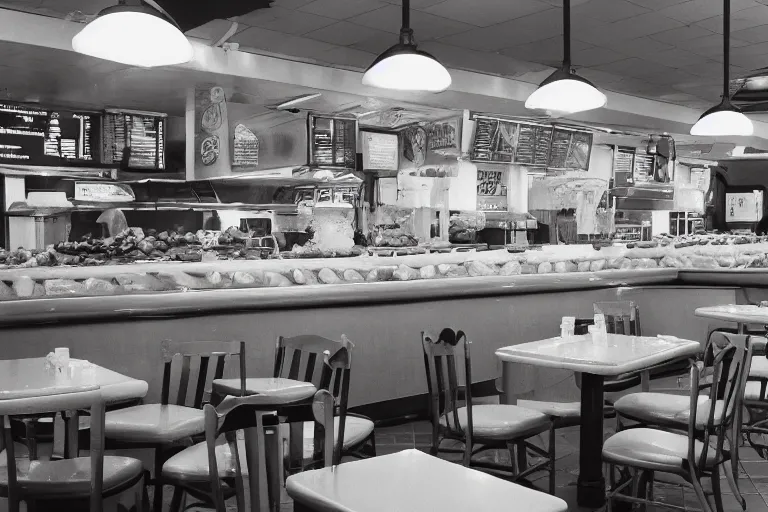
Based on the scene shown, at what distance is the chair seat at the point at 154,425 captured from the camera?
309 centimetres

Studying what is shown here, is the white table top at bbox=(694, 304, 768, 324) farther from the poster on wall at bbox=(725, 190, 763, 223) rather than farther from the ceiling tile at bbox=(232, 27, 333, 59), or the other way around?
the poster on wall at bbox=(725, 190, 763, 223)

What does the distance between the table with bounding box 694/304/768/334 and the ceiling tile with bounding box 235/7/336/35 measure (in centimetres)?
382

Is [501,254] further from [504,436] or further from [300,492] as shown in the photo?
[300,492]

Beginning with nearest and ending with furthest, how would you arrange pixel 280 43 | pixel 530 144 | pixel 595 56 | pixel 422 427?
1. pixel 422 427
2. pixel 280 43
3. pixel 595 56
4. pixel 530 144

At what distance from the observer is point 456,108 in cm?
841

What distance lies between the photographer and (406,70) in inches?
154

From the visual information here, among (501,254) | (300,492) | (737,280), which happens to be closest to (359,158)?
(501,254)

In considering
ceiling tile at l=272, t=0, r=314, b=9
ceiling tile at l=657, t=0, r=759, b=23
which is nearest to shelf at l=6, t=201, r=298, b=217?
ceiling tile at l=272, t=0, r=314, b=9

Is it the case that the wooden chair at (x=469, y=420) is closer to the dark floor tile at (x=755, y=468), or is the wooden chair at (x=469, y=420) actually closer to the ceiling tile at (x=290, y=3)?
the dark floor tile at (x=755, y=468)

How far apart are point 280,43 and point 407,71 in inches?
118

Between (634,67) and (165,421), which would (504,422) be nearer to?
(165,421)

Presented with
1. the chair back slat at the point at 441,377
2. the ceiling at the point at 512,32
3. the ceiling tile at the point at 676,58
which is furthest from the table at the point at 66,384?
the ceiling tile at the point at 676,58

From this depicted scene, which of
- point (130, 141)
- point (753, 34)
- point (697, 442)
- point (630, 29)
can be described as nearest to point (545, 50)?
point (630, 29)

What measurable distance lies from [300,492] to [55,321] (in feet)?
8.60
